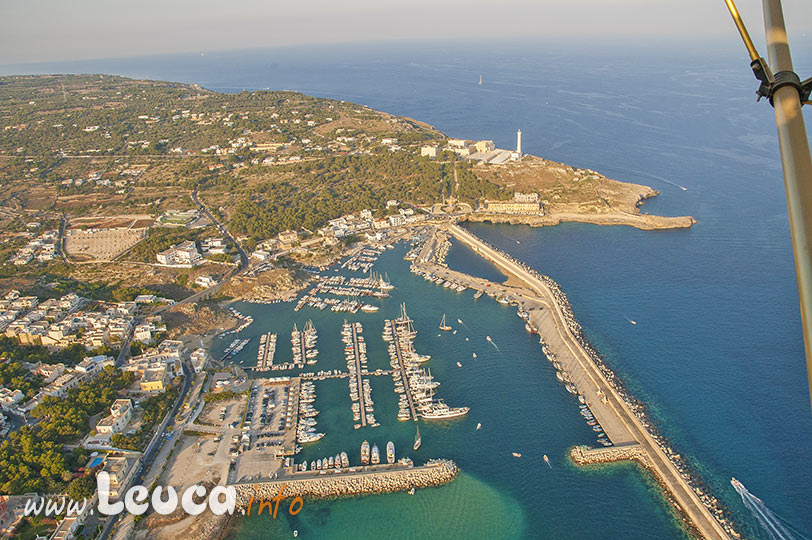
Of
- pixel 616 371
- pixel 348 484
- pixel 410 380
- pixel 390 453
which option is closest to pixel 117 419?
pixel 348 484

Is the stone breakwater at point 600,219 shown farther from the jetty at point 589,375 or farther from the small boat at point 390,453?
the small boat at point 390,453

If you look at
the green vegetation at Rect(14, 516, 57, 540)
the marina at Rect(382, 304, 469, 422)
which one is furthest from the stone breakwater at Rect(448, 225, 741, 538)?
the green vegetation at Rect(14, 516, 57, 540)

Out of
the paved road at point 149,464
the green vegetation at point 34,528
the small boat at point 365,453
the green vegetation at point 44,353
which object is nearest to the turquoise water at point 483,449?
the small boat at point 365,453

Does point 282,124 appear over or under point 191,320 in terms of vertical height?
over

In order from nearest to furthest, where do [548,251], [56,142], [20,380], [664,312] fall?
[20,380] → [664,312] → [548,251] → [56,142]

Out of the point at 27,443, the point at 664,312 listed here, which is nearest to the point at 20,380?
the point at 27,443

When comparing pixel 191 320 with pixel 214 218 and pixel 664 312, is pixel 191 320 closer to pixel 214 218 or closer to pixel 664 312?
pixel 214 218

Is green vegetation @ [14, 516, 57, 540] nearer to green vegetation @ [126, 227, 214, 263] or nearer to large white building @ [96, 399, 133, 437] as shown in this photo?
large white building @ [96, 399, 133, 437]

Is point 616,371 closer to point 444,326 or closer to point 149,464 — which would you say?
point 444,326
